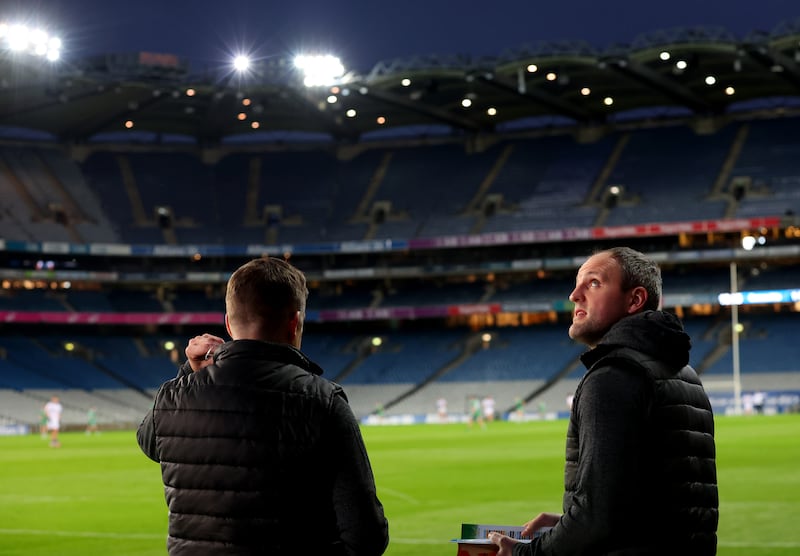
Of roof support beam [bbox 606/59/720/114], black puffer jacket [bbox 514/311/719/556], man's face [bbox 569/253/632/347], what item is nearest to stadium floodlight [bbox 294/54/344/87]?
roof support beam [bbox 606/59/720/114]

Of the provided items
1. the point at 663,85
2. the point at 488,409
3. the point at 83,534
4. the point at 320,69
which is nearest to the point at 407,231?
the point at 320,69

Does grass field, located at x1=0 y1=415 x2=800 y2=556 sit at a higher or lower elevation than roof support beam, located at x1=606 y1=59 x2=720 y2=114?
lower

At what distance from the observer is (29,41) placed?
6531 centimetres

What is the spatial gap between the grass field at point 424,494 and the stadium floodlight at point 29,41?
33.3 metres

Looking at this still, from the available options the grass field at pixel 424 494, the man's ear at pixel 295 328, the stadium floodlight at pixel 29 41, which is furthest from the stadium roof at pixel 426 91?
the man's ear at pixel 295 328

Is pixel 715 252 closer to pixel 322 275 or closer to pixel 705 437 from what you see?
pixel 322 275

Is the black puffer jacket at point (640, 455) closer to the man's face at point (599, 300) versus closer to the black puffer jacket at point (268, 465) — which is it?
the man's face at point (599, 300)

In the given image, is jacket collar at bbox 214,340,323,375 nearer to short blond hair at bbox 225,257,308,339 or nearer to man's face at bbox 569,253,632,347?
short blond hair at bbox 225,257,308,339

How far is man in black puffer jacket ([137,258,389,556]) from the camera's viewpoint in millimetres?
4523

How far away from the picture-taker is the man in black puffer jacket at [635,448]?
465 centimetres

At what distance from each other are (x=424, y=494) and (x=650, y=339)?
17.6 metres

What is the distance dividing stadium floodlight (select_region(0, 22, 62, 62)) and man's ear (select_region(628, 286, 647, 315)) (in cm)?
6487

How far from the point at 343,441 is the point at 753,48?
6526cm

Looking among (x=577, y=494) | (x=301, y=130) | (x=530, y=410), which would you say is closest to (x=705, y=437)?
(x=577, y=494)
